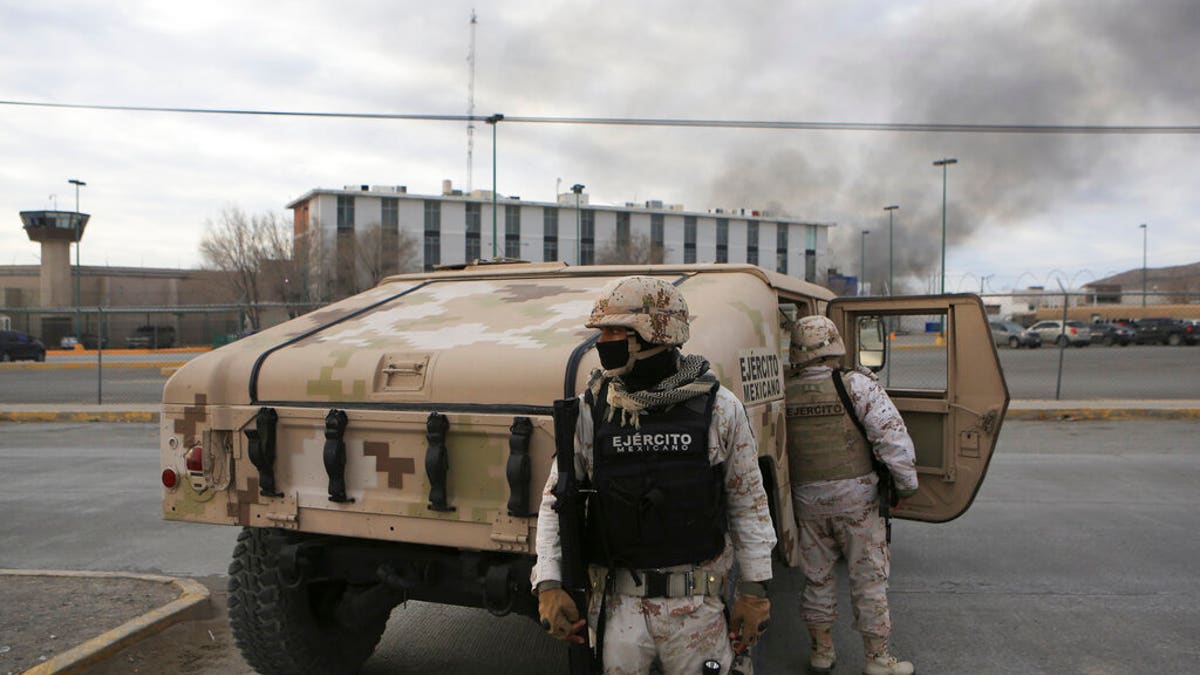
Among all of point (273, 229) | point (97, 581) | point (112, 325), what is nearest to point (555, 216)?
point (273, 229)

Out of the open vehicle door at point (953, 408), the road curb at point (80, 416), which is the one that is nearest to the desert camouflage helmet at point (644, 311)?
the open vehicle door at point (953, 408)

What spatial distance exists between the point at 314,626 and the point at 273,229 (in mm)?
42167

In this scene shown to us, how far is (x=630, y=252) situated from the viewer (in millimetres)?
54344

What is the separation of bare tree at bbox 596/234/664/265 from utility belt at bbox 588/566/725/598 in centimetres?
4556

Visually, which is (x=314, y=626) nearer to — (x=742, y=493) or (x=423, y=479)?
→ (x=423, y=479)

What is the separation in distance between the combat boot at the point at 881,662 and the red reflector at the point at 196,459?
3.03 m

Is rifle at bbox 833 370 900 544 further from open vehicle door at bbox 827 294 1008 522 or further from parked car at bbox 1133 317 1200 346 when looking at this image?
parked car at bbox 1133 317 1200 346

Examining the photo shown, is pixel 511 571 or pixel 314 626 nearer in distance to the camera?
pixel 511 571

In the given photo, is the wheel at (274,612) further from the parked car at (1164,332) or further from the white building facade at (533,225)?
the white building facade at (533,225)

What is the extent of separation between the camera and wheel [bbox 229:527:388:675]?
11.3 feet

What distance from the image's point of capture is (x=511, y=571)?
299 cm

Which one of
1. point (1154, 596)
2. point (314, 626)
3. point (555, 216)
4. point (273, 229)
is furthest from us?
point (555, 216)

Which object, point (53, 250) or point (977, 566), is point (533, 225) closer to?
point (53, 250)

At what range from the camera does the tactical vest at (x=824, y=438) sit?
3.87 metres
